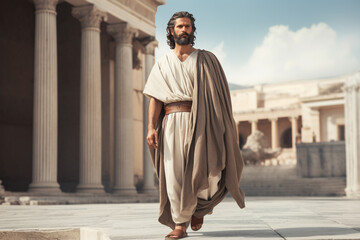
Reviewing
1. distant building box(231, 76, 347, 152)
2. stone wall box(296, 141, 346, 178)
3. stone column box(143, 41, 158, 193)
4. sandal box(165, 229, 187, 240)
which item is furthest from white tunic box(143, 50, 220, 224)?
distant building box(231, 76, 347, 152)

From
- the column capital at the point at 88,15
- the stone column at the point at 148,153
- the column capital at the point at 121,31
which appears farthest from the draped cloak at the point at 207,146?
the stone column at the point at 148,153

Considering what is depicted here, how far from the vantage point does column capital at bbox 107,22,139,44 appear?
26.0m

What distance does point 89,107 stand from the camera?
884 inches

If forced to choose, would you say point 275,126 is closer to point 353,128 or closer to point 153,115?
point 353,128

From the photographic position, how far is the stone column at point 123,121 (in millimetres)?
25344

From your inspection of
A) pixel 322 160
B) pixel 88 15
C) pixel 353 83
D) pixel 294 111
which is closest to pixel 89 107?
pixel 88 15

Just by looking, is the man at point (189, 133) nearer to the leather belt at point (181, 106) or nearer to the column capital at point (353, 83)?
the leather belt at point (181, 106)

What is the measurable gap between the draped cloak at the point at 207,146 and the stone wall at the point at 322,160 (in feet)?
104

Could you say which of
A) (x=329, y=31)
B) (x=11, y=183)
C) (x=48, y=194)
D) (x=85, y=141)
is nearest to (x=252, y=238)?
(x=48, y=194)

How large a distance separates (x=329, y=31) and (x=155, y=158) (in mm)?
159881

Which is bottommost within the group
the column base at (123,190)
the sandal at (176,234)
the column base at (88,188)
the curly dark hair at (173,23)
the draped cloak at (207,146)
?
the column base at (123,190)

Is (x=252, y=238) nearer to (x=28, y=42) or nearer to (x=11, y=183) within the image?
(x=11, y=183)

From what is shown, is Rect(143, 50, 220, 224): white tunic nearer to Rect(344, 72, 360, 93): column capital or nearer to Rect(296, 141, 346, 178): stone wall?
Rect(344, 72, 360, 93): column capital

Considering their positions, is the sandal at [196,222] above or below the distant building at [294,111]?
below
